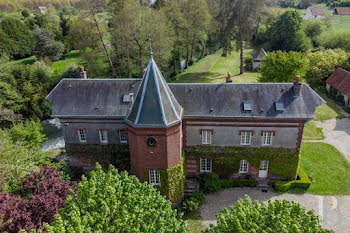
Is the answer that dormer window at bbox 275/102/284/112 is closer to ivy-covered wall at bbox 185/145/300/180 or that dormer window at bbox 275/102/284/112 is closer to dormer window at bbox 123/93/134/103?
ivy-covered wall at bbox 185/145/300/180

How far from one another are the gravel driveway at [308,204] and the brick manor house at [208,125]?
2065 mm

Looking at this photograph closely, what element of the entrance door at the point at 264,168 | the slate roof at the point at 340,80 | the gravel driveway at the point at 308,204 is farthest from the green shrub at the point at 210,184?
the slate roof at the point at 340,80

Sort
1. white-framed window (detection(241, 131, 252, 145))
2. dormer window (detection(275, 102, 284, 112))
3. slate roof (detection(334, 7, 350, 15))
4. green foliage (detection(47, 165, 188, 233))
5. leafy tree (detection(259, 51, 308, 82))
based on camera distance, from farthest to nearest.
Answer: slate roof (detection(334, 7, 350, 15))
leafy tree (detection(259, 51, 308, 82))
white-framed window (detection(241, 131, 252, 145))
dormer window (detection(275, 102, 284, 112))
green foliage (detection(47, 165, 188, 233))

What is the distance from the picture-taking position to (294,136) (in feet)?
86.9

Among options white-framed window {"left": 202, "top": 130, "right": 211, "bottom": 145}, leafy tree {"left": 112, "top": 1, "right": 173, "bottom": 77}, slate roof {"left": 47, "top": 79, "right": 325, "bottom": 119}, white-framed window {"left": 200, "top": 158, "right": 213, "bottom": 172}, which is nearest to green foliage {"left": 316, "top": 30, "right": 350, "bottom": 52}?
leafy tree {"left": 112, "top": 1, "right": 173, "bottom": 77}

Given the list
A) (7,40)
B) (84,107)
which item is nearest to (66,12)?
(7,40)

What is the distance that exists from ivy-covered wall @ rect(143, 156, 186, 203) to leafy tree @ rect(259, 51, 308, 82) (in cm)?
2502

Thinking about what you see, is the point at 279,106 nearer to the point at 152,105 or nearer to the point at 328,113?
the point at 152,105

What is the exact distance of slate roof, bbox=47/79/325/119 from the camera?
26156mm

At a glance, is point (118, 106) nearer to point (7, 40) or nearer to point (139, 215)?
point (139, 215)

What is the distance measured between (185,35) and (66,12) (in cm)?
6366

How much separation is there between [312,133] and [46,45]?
205 ft

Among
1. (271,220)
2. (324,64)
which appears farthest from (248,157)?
(324,64)


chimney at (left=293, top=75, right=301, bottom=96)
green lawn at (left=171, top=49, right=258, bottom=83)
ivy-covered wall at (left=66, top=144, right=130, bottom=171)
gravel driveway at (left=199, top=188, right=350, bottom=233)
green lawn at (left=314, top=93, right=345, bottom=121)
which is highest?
chimney at (left=293, top=75, right=301, bottom=96)
